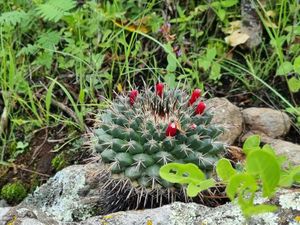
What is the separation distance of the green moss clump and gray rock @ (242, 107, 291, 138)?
1.22 metres

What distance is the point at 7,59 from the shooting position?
154 inches

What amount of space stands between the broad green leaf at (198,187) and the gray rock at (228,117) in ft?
4.18

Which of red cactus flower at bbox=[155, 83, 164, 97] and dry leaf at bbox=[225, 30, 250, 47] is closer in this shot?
red cactus flower at bbox=[155, 83, 164, 97]

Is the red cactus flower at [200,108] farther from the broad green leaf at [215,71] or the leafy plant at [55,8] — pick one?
the leafy plant at [55,8]

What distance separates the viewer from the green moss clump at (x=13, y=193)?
A: 11.0ft

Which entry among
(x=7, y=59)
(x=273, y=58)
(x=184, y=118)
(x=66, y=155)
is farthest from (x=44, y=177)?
(x=273, y=58)

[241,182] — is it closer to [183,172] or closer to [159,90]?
[183,172]

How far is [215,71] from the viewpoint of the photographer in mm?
3701

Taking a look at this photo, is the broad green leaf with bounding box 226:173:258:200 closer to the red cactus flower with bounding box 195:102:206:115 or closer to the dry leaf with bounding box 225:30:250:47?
the red cactus flower with bounding box 195:102:206:115

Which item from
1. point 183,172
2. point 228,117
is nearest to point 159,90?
point 228,117

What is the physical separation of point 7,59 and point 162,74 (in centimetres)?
93

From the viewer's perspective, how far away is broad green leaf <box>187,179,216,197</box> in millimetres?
1922

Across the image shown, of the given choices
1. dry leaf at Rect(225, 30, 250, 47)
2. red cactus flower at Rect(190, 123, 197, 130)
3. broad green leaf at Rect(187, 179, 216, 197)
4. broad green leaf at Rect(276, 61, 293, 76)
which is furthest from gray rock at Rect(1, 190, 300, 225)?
dry leaf at Rect(225, 30, 250, 47)

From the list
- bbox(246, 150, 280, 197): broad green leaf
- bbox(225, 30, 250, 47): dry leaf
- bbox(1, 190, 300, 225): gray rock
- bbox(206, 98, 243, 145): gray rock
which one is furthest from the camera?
bbox(225, 30, 250, 47): dry leaf
